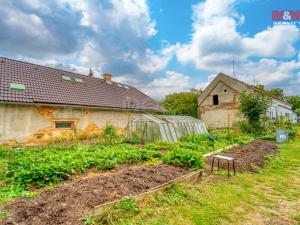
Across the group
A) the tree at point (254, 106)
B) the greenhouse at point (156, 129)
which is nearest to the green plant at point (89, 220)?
the greenhouse at point (156, 129)

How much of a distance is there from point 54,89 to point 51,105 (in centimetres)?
192

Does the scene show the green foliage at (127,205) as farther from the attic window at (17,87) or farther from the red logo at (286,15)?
the red logo at (286,15)

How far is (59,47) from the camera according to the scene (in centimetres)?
1380

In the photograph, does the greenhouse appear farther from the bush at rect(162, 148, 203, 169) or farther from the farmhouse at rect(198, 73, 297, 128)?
the farmhouse at rect(198, 73, 297, 128)

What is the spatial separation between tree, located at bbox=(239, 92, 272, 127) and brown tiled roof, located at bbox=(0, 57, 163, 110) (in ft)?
29.8

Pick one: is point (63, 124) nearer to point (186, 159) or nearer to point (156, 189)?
point (186, 159)

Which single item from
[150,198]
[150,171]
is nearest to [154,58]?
[150,171]

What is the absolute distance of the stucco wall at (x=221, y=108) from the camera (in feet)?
81.0

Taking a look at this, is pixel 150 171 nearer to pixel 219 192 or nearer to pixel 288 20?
pixel 219 192

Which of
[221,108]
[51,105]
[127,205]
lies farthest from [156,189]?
[221,108]

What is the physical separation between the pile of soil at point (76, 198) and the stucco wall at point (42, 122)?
26.3ft

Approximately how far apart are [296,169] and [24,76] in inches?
585

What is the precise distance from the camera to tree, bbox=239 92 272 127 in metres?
18.1

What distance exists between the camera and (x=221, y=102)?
25797 millimetres
